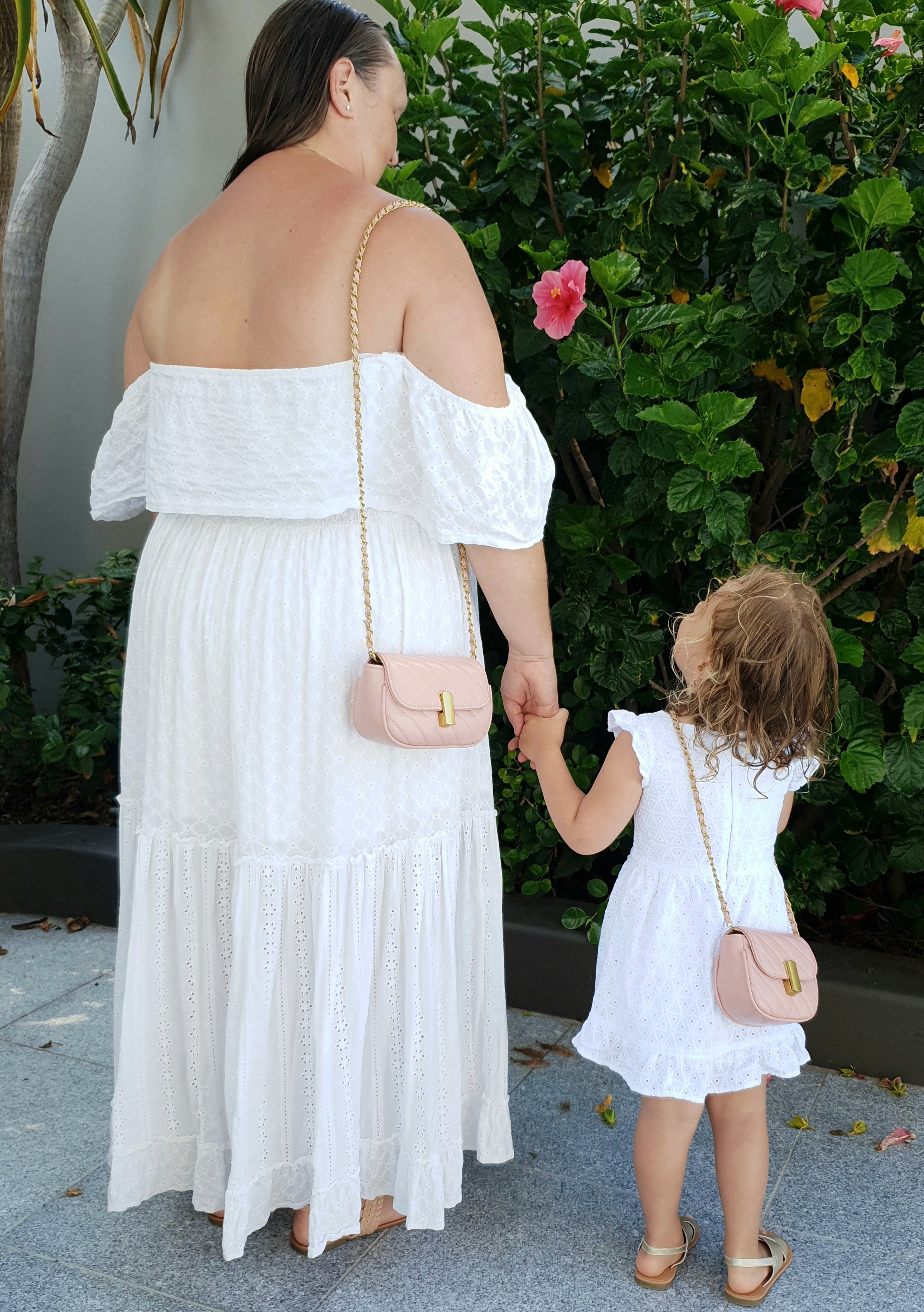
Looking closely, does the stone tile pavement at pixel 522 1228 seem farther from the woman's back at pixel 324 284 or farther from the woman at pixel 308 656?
the woman's back at pixel 324 284

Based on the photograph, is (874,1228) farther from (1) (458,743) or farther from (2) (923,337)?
(2) (923,337)

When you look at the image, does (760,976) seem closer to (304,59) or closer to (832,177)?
(304,59)

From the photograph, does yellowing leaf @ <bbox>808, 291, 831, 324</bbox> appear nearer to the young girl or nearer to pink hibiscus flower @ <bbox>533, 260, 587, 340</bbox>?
pink hibiscus flower @ <bbox>533, 260, 587, 340</bbox>

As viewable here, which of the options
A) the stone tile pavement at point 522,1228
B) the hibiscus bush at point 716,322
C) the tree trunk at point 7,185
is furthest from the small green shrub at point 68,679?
the hibiscus bush at point 716,322

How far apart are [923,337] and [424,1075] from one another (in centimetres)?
163

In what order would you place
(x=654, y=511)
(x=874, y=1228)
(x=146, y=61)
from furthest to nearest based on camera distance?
1. (x=146, y=61)
2. (x=654, y=511)
3. (x=874, y=1228)

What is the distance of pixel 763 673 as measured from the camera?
1.62 m

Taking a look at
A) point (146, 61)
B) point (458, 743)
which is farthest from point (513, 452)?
point (146, 61)

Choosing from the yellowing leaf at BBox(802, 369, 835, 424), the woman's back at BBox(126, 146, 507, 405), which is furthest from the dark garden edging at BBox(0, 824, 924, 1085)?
the woman's back at BBox(126, 146, 507, 405)

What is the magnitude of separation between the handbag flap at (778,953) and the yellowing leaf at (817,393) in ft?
3.58

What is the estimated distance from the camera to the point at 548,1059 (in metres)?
2.59

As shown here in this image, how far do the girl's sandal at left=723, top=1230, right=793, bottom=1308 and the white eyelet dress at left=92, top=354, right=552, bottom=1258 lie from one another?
442mm

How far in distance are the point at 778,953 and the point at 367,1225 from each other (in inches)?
34.1

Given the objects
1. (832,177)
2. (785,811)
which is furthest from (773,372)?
(785,811)
